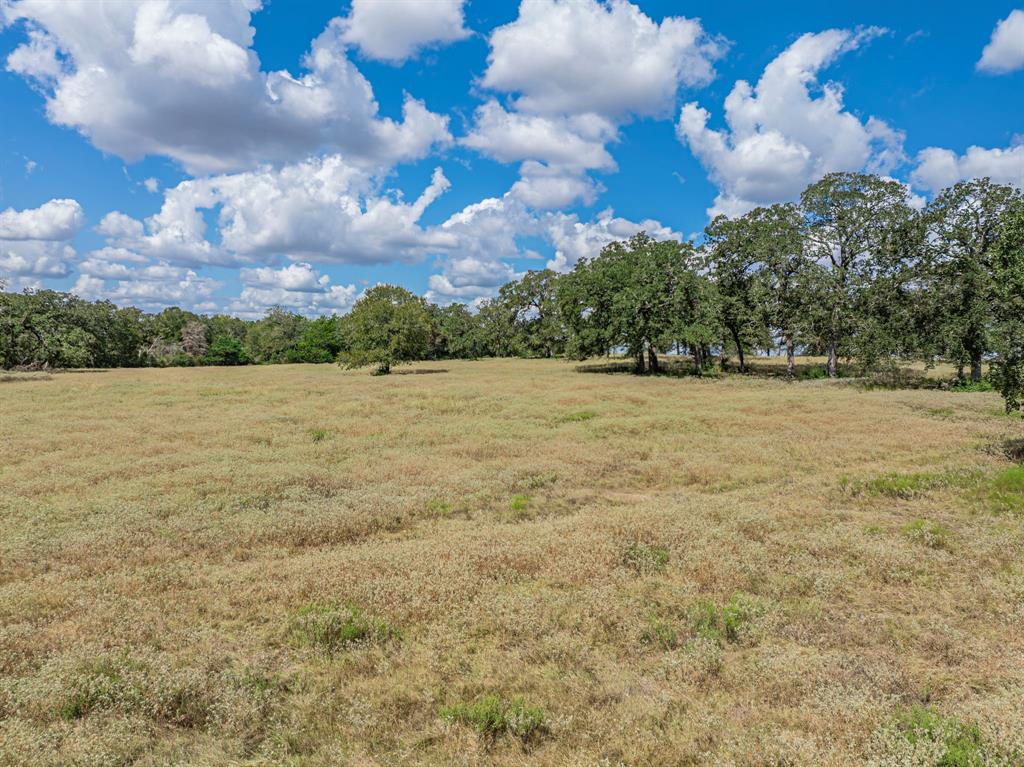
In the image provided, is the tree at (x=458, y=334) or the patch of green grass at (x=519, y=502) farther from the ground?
the tree at (x=458, y=334)

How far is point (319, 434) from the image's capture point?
26.8 metres

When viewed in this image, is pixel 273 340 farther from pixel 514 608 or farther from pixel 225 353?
pixel 514 608

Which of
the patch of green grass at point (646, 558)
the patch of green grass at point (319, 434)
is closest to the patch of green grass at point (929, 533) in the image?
the patch of green grass at point (646, 558)

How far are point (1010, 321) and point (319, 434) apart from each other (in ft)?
101

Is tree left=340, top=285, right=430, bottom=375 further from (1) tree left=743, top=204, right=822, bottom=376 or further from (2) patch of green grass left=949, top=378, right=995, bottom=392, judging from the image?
(2) patch of green grass left=949, top=378, right=995, bottom=392

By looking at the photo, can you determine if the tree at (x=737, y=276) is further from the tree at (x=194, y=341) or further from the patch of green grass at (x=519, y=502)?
the tree at (x=194, y=341)

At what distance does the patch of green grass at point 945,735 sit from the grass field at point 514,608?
0.11ft

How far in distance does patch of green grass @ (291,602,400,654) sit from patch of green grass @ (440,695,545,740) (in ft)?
7.40

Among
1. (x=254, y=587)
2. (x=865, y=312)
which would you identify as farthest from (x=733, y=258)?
(x=254, y=587)

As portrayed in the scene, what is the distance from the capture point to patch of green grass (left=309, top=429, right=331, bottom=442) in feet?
85.6

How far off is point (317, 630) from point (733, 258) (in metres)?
61.7

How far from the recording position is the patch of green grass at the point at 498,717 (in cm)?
630

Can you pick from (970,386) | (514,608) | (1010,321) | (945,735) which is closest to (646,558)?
(514,608)

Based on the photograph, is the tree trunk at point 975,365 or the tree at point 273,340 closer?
the tree trunk at point 975,365
